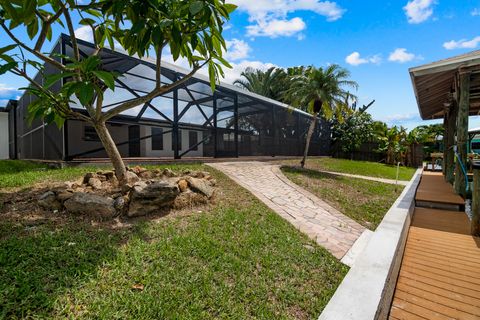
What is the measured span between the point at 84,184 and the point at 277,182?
5.12 m

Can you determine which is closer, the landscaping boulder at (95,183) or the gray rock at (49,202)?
the gray rock at (49,202)

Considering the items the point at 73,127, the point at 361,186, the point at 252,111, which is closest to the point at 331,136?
the point at 252,111

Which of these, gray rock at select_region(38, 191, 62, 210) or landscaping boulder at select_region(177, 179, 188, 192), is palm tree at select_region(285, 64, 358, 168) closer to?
landscaping boulder at select_region(177, 179, 188, 192)

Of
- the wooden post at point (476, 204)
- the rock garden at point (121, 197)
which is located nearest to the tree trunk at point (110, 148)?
the rock garden at point (121, 197)

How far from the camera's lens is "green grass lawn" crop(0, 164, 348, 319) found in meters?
1.87

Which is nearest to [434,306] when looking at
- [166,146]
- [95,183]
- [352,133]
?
[95,183]

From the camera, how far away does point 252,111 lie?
516 inches

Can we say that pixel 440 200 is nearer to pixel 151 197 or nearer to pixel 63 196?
pixel 151 197

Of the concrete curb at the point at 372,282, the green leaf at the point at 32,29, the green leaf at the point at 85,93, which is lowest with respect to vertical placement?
the concrete curb at the point at 372,282

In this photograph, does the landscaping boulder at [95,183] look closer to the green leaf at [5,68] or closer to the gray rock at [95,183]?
the gray rock at [95,183]

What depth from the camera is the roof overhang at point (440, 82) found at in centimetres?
516

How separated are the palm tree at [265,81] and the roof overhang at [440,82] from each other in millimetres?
16488

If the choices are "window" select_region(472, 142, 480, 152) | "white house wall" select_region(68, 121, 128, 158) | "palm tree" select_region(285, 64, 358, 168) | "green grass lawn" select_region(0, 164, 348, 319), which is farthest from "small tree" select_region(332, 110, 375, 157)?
"green grass lawn" select_region(0, 164, 348, 319)

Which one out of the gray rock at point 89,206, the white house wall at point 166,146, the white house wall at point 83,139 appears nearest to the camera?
the gray rock at point 89,206
